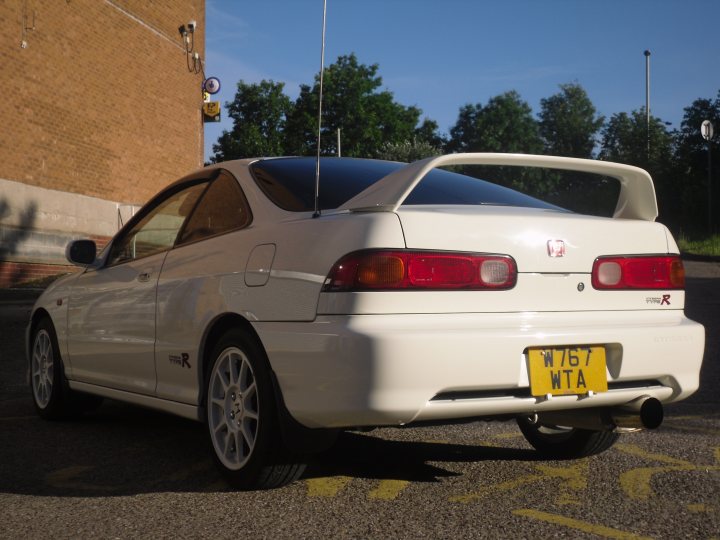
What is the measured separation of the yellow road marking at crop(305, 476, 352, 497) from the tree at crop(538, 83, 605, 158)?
101619 millimetres

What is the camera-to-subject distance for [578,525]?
346 cm

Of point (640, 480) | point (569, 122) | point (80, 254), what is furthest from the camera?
point (569, 122)

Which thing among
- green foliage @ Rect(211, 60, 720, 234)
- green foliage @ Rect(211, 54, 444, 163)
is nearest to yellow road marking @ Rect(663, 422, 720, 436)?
green foliage @ Rect(211, 60, 720, 234)

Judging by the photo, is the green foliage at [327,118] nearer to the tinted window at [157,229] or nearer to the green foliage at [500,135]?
the green foliage at [500,135]

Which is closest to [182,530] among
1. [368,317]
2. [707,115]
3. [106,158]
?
[368,317]

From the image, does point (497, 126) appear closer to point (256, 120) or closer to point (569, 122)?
point (569, 122)

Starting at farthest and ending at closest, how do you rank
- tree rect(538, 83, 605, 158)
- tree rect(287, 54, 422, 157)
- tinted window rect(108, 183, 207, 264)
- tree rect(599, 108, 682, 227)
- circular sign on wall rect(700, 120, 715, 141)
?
tree rect(538, 83, 605, 158) < tree rect(287, 54, 422, 157) < tree rect(599, 108, 682, 227) < circular sign on wall rect(700, 120, 715, 141) < tinted window rect(108, 183, 207, 264)

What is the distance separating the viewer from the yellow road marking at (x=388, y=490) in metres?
3.89

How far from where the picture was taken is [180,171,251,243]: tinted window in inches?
174

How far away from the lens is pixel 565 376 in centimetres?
371

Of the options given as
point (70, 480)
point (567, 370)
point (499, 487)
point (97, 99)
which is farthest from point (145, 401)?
point (97, 99)

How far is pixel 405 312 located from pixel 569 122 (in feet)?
339

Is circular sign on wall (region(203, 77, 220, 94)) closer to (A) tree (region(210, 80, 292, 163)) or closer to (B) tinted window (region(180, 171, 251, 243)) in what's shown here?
(B) tinted window (region(180, 171, 251, 243))

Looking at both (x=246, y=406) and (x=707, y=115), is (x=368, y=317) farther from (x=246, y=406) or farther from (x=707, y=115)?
(x=707, y=115)
